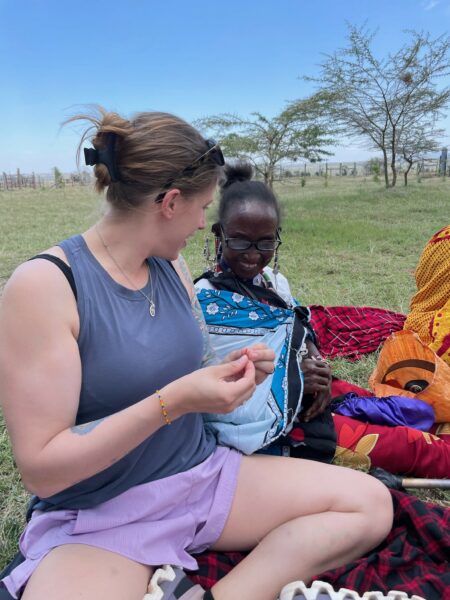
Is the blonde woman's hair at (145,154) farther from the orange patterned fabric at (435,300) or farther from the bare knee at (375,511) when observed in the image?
the orange patterned fabric at (435,300)

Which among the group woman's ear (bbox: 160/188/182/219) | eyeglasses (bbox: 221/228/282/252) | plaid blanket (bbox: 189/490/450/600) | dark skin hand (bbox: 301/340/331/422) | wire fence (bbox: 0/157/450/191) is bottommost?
plaid blanket (bbox: 189/490/450/600)

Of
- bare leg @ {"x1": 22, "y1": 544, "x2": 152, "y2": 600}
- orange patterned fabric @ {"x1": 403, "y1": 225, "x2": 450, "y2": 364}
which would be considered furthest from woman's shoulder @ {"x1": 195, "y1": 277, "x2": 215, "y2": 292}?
orange patterned fabric @ {"x1": 403, "y1": 225, "x2": 450, "y2": 364}

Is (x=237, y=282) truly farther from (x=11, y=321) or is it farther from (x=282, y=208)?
(x=11, y=321)

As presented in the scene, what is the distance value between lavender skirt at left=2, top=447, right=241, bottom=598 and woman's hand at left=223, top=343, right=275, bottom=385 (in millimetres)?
394

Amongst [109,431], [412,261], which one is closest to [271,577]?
[109,431]

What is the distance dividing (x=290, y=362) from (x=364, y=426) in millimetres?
618

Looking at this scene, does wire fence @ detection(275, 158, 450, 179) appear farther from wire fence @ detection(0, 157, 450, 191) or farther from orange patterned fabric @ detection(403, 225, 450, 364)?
orange patterned fabric @ detection(403, 225, 450, 364)

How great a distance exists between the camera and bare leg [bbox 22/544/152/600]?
4.28 feet

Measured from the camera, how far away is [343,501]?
1.76 metres

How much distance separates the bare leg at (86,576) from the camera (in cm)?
131

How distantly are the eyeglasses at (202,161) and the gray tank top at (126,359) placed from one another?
31cm

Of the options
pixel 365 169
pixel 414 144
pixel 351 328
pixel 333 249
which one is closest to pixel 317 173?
pixel 365 169

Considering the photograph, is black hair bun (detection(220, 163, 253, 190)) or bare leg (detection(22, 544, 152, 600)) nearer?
bare leg (detection(22, 544, 152, 600))

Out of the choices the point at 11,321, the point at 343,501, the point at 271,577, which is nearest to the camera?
the point at 11,321
